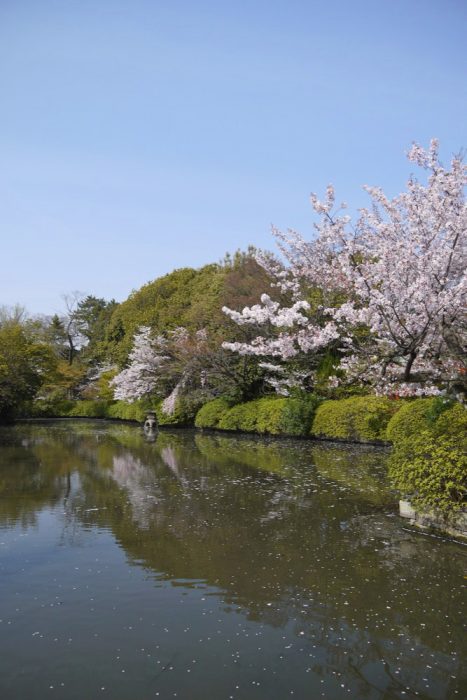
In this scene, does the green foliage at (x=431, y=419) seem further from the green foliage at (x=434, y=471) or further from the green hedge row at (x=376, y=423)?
the green foliage at (x=434, y=471)

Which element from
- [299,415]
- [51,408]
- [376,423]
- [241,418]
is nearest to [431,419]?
[376,423]

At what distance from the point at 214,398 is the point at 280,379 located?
3.92 metres

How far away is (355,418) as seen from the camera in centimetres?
1722

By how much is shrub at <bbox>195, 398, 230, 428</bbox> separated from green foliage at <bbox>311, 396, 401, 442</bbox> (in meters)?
5.71

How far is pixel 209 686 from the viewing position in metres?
3.65

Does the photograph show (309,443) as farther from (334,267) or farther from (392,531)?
(392,531)

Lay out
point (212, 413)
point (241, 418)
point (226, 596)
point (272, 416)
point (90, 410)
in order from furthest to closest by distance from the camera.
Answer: point (90, 410) → point (212, 413) → point (241, 418) → point (272, 416) → point (226, 596)

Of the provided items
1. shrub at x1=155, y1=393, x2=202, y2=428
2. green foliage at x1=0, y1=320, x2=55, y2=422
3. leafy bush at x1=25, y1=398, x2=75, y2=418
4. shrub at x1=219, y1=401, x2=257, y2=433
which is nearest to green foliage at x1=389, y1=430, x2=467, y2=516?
shrub at x1=219, y1=401, x2=257, y2=433

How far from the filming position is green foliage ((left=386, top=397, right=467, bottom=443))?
8870mm

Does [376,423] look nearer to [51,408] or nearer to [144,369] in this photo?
[144,369]

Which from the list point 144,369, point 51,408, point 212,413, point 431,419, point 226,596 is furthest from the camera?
point 51,408

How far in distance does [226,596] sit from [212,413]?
19.0 m

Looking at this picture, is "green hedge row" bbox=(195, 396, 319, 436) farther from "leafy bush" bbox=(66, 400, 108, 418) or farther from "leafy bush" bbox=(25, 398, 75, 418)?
"leafy bush" bbox=(25, 398, 75, 418)

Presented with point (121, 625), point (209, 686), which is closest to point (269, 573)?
point (121, 625)
